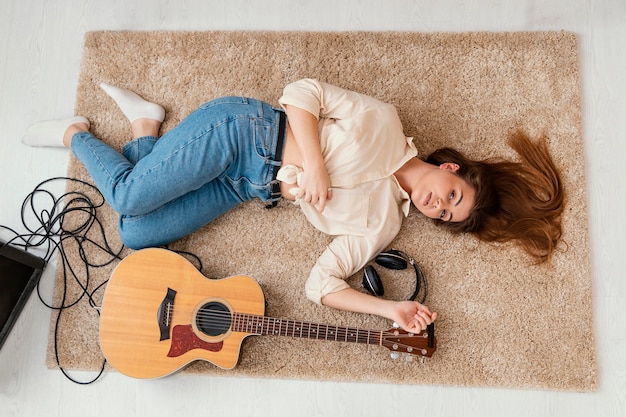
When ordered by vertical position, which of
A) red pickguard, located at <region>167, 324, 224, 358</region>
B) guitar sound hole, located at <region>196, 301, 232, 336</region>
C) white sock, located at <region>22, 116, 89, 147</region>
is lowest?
red pickguard, located at <region>167, 324, 224, 358</region>

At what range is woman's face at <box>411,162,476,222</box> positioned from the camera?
1386 mm

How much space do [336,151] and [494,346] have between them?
0.80 metres

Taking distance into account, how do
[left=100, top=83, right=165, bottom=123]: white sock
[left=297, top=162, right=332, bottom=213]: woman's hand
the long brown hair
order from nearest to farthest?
1. [left=297, top=162, right=332, bottom=213]: woman's hand
2. the long brown hair
3. [left=100, top=83, right=165, bottom=123]: white sock

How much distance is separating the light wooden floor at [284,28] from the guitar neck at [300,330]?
0.21 m

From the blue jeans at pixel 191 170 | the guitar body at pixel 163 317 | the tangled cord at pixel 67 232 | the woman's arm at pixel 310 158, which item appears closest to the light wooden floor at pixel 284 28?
the tangled cord at pixel 67 232

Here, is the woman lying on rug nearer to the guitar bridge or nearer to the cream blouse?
the cream blouse

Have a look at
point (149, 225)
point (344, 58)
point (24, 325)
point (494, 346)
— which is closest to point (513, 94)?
point (344, 58)

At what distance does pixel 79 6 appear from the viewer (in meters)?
1.71

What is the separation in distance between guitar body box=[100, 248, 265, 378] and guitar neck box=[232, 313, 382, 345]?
0.03 metres

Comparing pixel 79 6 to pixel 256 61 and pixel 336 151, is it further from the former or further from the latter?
pixel 336 151

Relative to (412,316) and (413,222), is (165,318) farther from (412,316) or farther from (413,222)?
(413,222)

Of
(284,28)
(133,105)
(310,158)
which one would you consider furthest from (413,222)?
(133,105)

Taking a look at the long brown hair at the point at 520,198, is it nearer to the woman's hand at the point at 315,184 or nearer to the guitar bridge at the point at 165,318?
the woman's hand at the point at 315,184

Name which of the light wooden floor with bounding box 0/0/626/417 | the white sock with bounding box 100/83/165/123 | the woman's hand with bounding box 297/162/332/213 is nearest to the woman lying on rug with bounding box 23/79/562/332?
the woman's hand with bounding box 297/162/332/213
